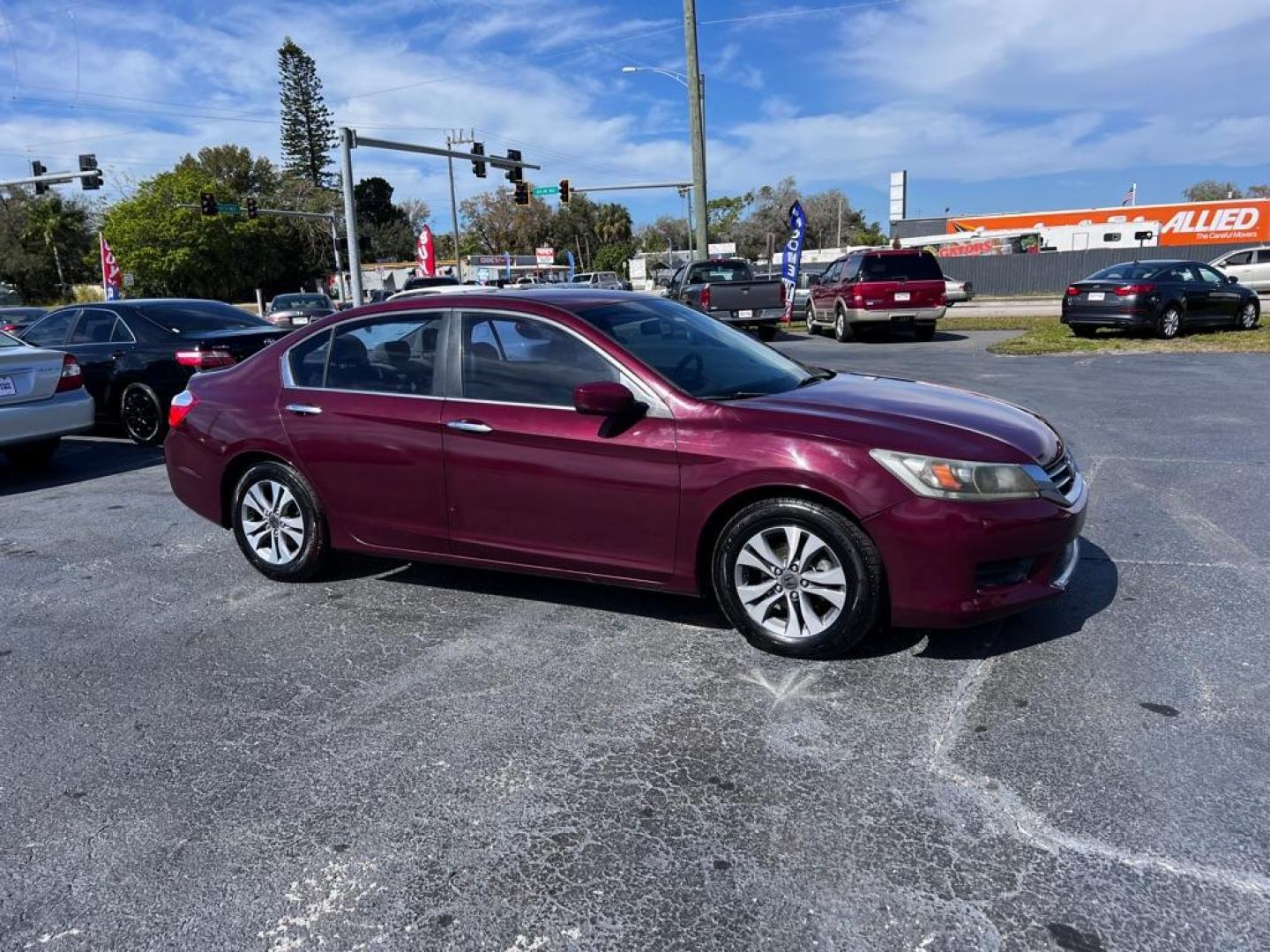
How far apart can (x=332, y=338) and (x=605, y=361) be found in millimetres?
1755

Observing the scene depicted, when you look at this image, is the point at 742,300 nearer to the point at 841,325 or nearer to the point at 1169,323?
the point at 841,325

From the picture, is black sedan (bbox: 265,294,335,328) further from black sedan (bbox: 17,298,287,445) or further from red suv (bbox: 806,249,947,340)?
red suv (bbox: 806,249,947,340)

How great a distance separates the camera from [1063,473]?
4078mm

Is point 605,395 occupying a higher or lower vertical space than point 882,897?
higher

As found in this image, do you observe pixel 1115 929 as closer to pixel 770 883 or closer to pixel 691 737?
pixel 770 883

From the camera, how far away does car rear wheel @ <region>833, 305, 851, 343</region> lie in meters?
19.5

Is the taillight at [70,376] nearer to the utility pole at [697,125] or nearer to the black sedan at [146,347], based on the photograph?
the black sedan at [146,347]

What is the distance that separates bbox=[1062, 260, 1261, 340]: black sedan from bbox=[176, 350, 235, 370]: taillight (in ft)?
49.3

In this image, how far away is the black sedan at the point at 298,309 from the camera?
22359mm

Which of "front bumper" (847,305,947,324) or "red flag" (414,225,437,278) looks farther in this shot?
"red flag" (414,225,437,278)

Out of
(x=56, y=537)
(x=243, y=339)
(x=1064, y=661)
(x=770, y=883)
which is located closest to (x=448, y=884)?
(x=770, y=883)

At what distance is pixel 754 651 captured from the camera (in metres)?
4.11

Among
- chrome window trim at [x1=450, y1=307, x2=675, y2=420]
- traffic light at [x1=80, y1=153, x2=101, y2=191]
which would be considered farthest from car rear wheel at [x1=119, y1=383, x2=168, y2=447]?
traffic light at [x1=80, y1=153, x2=101, y2=191]

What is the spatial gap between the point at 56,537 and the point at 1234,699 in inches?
273
